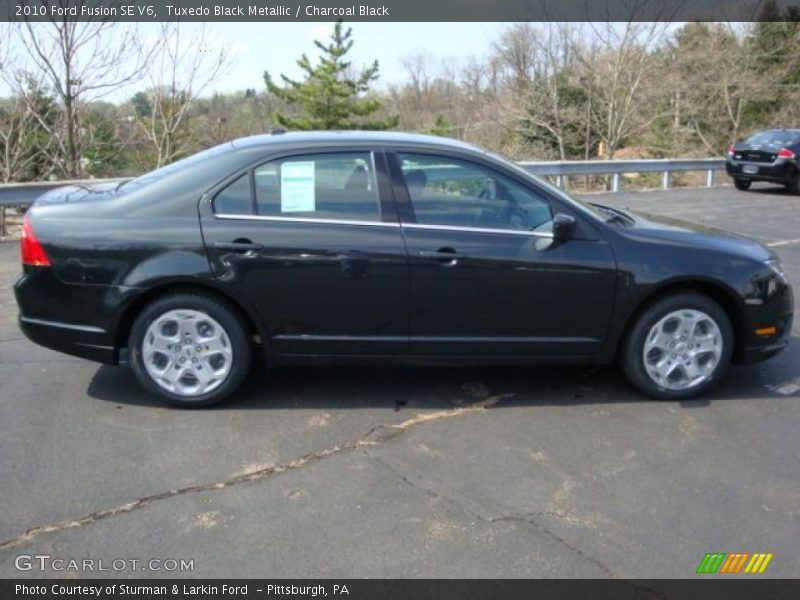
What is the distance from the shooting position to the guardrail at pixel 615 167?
15672mm

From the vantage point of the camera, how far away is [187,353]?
4.05 meters

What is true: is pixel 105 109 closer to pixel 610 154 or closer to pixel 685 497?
pixel 685 497

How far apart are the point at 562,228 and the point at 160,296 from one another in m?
2.31

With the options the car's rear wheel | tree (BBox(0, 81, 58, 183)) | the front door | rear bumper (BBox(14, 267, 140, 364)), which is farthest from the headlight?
the car's rear wheel

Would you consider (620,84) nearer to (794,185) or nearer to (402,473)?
(794,185)

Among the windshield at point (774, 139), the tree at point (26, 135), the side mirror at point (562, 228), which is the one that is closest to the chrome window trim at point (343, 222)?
the side mirror at point (562, 228)

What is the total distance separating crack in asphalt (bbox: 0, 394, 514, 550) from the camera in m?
2.90

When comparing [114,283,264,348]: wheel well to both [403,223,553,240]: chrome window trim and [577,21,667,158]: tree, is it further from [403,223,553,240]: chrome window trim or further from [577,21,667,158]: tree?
[577,21,667,158]: tree

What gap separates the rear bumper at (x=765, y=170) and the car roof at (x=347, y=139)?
47.7 ft

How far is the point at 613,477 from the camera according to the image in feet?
11.2

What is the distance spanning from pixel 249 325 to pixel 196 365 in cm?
37

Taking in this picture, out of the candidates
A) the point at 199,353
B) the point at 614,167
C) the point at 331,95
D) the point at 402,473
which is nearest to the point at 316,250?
the point at 199,353

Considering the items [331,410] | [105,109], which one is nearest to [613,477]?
[331,410]
